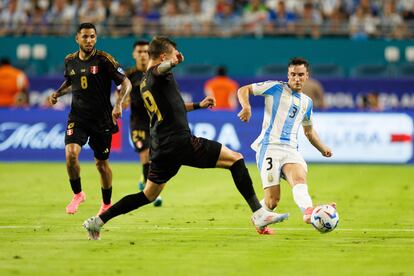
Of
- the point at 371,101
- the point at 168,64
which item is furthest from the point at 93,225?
the point at 371,101

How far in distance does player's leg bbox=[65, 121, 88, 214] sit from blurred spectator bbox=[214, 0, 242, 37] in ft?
56.6

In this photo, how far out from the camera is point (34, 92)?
30.2 meters

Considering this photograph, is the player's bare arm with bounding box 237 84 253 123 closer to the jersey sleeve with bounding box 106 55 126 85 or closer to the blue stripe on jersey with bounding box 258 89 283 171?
the blue stripe on jersey with bounding box 258 89 283 171

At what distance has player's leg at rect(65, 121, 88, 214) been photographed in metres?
13.0

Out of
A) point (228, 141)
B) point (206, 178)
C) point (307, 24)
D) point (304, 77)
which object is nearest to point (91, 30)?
point (304, 77)

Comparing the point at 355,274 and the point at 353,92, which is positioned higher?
the point at 355,274

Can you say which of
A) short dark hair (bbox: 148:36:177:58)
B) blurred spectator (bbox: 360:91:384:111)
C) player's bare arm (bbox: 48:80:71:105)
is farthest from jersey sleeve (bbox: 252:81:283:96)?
blurred spectator (bbox: 360:91:384:111)

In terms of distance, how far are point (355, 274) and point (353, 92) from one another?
2144 centimetres

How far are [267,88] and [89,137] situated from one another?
9.47 ft

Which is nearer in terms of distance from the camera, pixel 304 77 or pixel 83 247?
pixel 83 247

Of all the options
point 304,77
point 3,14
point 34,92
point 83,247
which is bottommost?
point 34,92

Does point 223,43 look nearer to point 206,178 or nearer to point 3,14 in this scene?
point 3,14

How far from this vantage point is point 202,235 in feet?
38.4

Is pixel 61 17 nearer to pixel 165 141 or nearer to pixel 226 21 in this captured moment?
pixel 226 21
